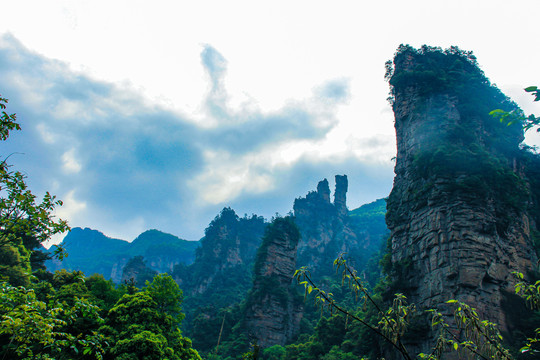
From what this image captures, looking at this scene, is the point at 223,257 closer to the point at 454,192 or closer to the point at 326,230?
the point at 326,230

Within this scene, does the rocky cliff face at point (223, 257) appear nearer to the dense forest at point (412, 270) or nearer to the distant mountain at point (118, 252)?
the distant mountain at point (118, 252)

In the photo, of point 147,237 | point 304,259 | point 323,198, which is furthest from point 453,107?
point 147,237

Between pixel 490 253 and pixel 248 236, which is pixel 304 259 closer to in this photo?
pixel 248 236

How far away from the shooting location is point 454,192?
2317 centimetres

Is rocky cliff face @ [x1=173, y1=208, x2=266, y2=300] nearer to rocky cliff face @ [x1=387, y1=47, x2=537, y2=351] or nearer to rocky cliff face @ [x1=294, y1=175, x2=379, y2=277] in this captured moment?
rocky cliff face @ [x1=294, y1=175, x2=379, y2=277]

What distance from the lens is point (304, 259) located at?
248 ft

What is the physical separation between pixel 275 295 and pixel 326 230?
40.2 meters

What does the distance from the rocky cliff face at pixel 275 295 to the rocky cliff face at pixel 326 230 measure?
2310 centimetres

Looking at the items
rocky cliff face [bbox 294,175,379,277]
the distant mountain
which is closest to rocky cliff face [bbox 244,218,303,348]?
rocky cliff face [bbox 294,175,379,277]

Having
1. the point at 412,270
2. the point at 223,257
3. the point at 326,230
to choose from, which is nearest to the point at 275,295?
the point at 412,270

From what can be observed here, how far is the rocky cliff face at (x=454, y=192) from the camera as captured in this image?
20.5 m

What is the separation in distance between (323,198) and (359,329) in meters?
60.8

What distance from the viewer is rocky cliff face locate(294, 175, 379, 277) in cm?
7662

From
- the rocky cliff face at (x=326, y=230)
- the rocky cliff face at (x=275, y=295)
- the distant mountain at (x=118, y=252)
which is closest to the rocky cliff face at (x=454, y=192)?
the rocky cliff face at (x=275, y=295)
